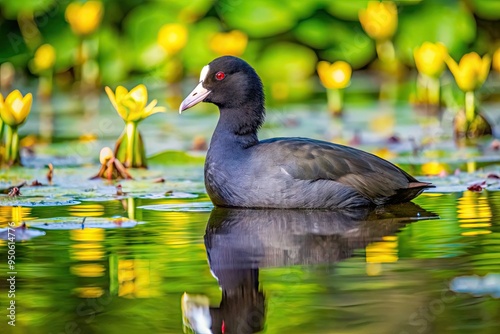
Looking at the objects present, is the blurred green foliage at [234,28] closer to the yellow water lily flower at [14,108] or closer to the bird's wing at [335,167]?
the yellow water lily flower at [14,108]

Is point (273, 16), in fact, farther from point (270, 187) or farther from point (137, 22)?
point (270, 187)

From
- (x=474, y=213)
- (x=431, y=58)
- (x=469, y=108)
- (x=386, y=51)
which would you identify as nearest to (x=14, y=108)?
(x=474, y=213)

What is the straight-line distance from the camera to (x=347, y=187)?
24.3 ft

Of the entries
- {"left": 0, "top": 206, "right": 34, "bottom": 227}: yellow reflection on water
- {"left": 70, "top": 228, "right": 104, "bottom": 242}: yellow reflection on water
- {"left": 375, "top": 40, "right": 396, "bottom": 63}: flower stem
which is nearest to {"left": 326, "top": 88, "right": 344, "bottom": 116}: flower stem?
{"left": 375, "top": 40, "right": 396, "bottom": 63}: flower stem

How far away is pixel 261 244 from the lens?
6141 millimetres

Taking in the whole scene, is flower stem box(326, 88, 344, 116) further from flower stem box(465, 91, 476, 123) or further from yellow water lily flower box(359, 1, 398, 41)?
flower stem box(465, 91, 476, 123)

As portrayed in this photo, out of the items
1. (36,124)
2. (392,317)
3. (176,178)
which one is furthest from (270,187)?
(36,124)

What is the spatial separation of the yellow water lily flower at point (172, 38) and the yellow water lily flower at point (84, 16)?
2.65 ft

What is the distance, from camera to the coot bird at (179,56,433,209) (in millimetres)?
7305

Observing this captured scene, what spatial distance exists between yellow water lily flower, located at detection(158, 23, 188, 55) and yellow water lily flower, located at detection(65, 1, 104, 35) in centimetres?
81

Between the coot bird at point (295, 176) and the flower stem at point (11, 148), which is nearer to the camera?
the coot bird at point (295, 176)

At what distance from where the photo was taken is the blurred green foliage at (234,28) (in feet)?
47.6

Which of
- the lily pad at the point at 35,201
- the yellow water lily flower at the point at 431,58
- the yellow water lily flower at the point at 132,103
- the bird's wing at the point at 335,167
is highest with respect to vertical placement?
the yellow water lily flower at the point at 431,58

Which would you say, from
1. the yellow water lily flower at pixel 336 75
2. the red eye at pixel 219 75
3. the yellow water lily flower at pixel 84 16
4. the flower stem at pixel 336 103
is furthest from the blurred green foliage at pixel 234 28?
the red eye at pixel 219 75
